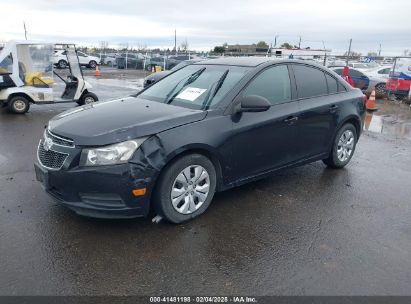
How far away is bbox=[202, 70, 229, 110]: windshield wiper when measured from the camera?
13.1 feet

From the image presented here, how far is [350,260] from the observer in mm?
3213

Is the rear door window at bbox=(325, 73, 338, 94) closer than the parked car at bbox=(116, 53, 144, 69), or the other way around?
the rear door window at bbox=(325, 73, 338, 94)

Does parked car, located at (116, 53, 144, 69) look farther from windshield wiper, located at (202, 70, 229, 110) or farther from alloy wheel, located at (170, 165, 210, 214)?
alloy wheel, located at (170, 165, 210, 214)

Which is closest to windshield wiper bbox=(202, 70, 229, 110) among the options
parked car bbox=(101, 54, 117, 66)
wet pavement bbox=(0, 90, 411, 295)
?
wet pavement bbox=(0, 90, 411, 295)

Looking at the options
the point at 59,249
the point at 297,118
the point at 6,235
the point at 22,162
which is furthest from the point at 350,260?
the point at 22,162

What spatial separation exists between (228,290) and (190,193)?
1.19 m

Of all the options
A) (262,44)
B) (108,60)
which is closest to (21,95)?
(108,60)

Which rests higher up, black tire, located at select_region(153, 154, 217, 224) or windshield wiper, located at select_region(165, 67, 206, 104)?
windshield wiper, located at select_region(165, 67, 206, 104)

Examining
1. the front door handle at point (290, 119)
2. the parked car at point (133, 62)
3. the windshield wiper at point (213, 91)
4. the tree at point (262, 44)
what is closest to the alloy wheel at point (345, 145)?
the front door handle at point (290, 119)

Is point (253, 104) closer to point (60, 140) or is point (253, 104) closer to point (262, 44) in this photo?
point (60, 140)

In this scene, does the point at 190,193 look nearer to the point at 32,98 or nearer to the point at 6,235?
the point at 6,235

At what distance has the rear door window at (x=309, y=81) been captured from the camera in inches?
188

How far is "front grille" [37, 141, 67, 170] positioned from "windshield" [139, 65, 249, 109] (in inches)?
55.8

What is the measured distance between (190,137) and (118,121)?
74 cm
